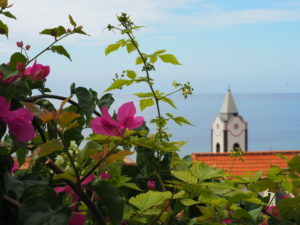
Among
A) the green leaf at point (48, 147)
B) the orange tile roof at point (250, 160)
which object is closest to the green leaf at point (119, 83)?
the green leaf at point (48, 147)

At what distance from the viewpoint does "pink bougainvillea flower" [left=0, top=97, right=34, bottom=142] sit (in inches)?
23.0

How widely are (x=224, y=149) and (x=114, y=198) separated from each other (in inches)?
1282

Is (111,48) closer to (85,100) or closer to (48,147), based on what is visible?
(85,100)

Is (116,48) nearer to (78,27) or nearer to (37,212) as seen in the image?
(78,27)

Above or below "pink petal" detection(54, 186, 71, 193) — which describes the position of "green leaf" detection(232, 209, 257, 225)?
below

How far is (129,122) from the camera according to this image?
667mm

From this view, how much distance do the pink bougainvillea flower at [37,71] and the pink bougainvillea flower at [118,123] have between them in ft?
0.35

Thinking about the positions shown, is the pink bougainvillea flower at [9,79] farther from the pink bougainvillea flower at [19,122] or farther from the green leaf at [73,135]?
the green leaf at [73,135]

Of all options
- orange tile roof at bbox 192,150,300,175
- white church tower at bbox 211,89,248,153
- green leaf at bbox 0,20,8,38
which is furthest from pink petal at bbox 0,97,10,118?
white church tower at bbox 211,89,248,153

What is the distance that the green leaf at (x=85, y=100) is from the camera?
0.85 metres

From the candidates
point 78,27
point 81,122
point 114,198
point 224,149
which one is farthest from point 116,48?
point 224,149

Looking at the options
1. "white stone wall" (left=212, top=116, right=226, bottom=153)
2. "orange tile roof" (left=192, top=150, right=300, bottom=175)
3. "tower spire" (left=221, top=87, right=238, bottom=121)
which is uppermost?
"tower spire" (left=221, top=87, right=238, bottom=121)

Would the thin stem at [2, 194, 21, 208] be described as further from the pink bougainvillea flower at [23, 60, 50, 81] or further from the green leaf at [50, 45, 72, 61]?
the green leaf at [50, 45, 72, 61]

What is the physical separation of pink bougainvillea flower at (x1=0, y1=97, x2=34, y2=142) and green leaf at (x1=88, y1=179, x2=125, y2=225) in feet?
0.58
